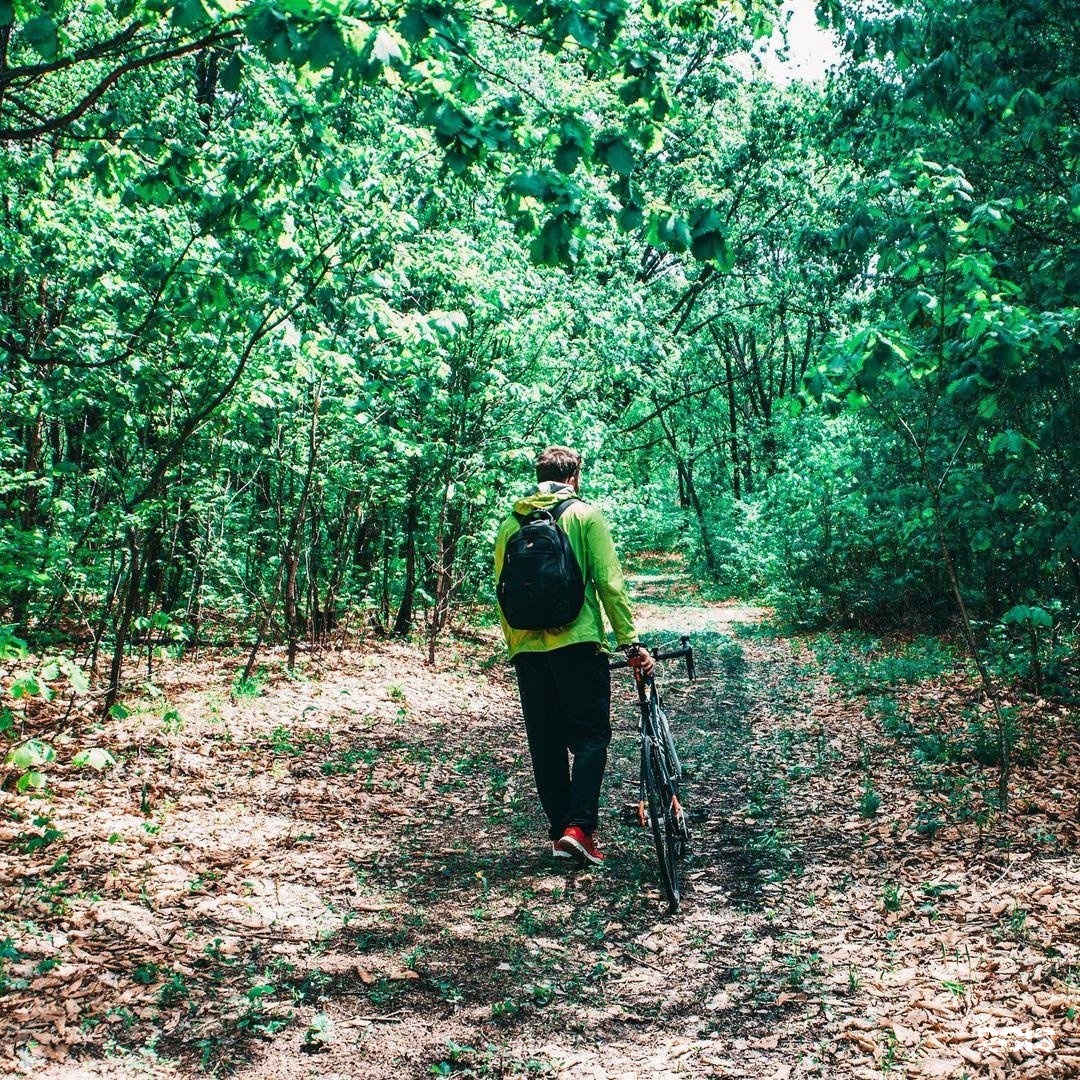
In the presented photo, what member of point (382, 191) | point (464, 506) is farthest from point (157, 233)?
point (464, 506)

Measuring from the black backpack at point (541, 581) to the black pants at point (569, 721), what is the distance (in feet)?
0.79

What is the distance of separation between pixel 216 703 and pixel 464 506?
542 cm

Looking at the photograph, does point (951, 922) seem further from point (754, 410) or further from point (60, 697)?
point (754, 410)

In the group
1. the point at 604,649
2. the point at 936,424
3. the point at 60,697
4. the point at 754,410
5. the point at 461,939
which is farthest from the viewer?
the point at 754,410

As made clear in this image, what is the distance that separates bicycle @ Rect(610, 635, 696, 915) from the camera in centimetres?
470

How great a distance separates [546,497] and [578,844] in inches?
83.8

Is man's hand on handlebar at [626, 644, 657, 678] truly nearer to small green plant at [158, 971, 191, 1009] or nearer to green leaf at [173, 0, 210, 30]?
small green plant at [158, 971, 191, 1009]

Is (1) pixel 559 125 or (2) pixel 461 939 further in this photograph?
(2) pixel 461 939

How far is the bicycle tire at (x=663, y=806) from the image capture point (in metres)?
4.68

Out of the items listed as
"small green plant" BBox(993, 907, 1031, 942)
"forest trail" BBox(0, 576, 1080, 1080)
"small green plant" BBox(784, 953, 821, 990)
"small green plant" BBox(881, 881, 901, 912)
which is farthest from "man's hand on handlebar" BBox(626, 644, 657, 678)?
"small green plant" BBox(993, 907, 1031, 942)

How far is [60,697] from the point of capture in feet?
25.6

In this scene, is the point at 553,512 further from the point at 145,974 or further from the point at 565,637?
the point at 145,974

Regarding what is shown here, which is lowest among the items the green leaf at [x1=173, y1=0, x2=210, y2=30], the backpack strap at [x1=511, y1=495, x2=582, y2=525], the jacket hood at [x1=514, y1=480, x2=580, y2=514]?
the backpack strap at [x1=511, y1=495, x2=582, y2=525]

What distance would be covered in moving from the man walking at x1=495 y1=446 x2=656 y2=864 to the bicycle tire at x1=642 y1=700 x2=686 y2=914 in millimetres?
325
